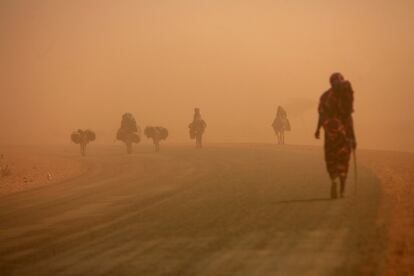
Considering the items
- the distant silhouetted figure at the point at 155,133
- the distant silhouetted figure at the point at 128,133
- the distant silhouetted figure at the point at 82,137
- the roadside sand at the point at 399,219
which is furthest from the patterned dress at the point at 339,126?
the distant silhouetted figure at the point at 155,133

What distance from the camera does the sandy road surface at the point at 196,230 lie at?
664 cm

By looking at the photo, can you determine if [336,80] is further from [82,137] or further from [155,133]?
[155,133]

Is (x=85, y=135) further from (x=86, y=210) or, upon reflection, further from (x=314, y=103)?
(x=314, y=103)

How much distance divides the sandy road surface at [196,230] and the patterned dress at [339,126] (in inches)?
31.9

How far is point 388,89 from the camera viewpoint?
526ft

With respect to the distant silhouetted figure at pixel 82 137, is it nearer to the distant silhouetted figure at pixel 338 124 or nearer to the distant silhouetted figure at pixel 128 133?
the distant silhouetted figure at pixel 128 133

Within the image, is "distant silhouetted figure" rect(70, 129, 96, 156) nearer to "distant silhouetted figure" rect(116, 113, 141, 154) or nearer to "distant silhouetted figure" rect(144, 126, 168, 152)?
"distant silhouetted figure" rect(116, 113, 141, 154)

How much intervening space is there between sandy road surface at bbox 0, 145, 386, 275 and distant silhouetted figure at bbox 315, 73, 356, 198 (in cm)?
76

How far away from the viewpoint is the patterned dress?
1148 centimetres

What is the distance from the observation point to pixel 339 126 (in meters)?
11.5

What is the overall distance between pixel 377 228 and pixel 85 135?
109 feet

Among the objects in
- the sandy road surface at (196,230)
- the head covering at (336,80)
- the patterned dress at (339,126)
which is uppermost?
the head covering at (336,80)

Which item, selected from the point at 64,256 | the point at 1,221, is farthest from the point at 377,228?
the point at 1,221

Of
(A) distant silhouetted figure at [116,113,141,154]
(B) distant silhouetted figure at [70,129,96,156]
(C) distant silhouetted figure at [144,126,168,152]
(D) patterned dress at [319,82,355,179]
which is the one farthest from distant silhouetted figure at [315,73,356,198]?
(C) distant silhouetted figure at [144,126,168,152]
